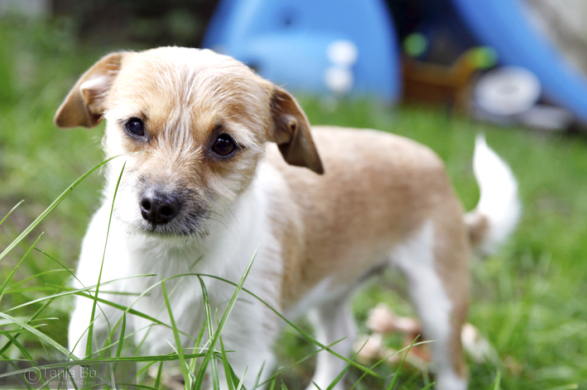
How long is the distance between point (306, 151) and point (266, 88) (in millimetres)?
315

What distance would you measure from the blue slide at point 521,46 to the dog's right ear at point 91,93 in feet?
23.0

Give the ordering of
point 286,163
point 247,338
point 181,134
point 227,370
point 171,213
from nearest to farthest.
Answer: point 227,370 → point 171,213 → point 181,134 → point 247,338 → point 286,163

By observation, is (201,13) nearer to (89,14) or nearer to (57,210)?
(89,14)

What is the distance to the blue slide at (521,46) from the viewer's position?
8078mm

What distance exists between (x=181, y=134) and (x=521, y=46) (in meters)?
7.56

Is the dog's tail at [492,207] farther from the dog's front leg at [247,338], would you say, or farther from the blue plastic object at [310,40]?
the blue plastic object at [310,40]

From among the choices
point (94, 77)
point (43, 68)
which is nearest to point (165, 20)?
point (43, 68)

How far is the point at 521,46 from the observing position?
8273 millimetres

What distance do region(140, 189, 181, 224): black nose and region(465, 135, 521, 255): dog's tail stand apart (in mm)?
2283

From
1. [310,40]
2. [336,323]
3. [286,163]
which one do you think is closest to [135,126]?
[286,163]

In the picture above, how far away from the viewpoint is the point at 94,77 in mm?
2379

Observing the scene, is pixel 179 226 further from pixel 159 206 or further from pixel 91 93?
pixel 91 93

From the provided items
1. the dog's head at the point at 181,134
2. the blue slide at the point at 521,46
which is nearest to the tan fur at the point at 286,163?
the dog's head at the point at 181,134

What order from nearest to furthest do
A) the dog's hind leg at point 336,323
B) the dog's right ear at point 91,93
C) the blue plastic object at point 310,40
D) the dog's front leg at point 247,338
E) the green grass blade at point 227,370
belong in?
the green grass blade at point 227,370 < the dog's front leg at point 247,338 < the dog's right ear at point 91,93 < the dog's hind leg at point 336,323 < the blue plastic object at point 310,40
